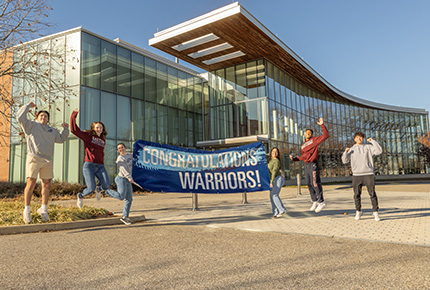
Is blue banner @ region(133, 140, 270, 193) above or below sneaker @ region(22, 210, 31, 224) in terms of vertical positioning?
above

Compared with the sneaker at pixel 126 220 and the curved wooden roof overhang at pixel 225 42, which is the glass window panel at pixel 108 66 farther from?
the sneaker at pixel 126 220

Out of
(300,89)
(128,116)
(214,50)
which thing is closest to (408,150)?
(300,89)

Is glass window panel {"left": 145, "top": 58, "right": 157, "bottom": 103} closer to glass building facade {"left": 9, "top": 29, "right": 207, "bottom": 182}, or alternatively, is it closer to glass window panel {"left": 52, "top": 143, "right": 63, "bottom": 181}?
glass building facade {"left": 9, "top": 29, "right": 207, "bottom": 182}

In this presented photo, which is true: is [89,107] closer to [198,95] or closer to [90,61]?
[90,61]

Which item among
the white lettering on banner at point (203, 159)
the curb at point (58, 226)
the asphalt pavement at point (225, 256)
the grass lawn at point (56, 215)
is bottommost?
the asphalt pavement at point (225, 256)

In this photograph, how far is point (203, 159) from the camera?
8031mm

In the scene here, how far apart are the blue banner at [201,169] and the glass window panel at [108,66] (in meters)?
13.7

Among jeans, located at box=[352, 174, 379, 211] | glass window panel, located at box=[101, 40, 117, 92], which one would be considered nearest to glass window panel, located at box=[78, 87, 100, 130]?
glass window panel, located at box=[101, 40, 117, 92]

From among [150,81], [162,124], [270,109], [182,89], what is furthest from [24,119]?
[182,89]

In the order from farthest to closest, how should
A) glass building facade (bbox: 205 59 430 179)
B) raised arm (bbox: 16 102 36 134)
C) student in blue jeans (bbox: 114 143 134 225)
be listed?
glass building facade (bbox: 205 59 430 179) → student in blue jeans (bbox: 114 143 134 225) → raised arm (bbox: 16 102 36 134)

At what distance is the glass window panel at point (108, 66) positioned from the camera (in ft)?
64.5

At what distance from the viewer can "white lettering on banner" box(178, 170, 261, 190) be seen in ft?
25.2

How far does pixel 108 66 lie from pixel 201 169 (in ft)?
48.7

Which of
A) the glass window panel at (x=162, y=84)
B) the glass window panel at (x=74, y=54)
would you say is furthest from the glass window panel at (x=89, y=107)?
the glass window panel at (x=162, y=84)
